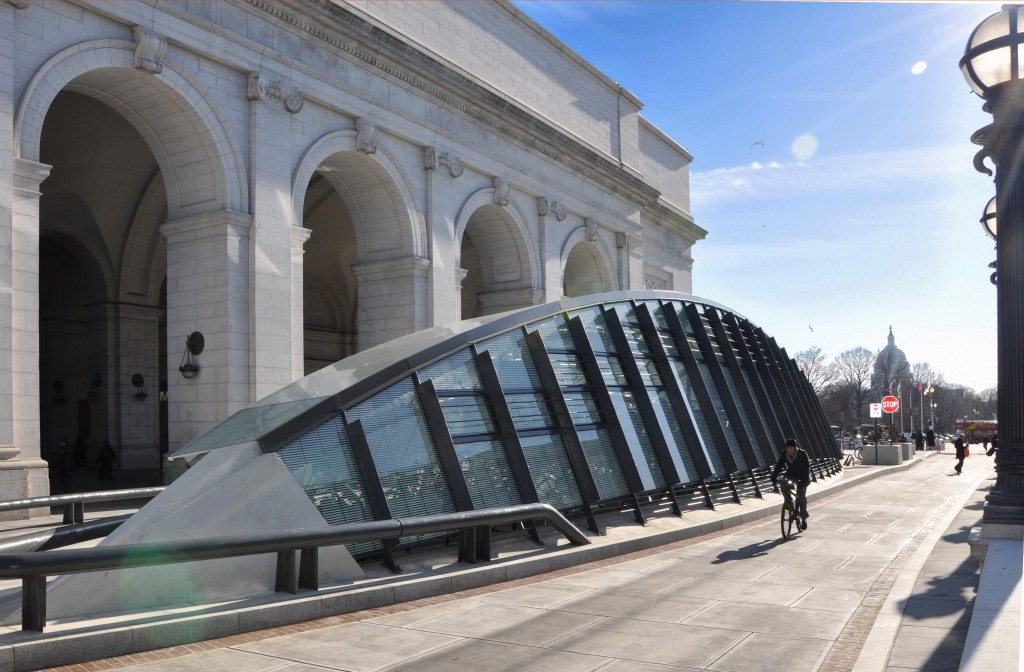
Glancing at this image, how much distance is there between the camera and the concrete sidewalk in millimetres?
6172

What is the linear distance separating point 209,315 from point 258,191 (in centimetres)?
296

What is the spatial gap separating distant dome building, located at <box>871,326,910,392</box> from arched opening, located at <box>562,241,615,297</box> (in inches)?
3107

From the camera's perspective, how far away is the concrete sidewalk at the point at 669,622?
6.17 meters

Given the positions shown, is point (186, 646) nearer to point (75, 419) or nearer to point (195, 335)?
point (195, 335)

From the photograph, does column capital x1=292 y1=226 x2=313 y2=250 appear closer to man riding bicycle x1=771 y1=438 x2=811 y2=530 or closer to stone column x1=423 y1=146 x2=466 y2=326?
Answer: stone column x1=423 y1=146 x2=466 y2=326

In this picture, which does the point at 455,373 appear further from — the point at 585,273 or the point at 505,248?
the point at 585,273

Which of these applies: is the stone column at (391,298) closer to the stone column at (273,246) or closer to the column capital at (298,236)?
the column capital at (298,236)

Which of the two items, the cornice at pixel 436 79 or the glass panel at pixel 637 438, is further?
the cornice at pixel 436 79

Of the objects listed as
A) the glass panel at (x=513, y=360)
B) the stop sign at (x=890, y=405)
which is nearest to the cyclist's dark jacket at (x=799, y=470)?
the glass panel at (x=513, y=360)

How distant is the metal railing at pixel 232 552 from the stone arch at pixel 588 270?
84.4 feet

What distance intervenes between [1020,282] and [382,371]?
21.6ft

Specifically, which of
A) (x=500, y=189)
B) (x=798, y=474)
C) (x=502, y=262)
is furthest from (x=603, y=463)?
(x=502, y=262)

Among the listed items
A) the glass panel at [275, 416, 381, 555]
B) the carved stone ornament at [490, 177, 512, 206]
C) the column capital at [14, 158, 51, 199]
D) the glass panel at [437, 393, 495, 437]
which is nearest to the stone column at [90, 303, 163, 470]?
the carved stone ornament at [490, 177, 512, 206]

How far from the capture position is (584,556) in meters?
10.4
